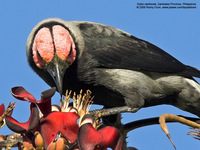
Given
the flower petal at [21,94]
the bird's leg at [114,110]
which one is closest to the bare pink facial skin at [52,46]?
the bird's leg at [114,110]

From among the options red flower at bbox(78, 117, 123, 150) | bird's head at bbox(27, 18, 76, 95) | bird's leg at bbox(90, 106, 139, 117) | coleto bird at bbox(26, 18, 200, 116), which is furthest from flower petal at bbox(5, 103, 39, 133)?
bird's leg at bbox(90, 106, 139, 117)

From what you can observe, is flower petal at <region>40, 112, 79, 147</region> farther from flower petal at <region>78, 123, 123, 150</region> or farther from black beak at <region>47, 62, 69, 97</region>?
black beak at <region>47, 62, 69, 97</region>

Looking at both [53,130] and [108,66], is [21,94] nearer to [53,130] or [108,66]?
[53,130]

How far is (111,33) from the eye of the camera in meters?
5.79

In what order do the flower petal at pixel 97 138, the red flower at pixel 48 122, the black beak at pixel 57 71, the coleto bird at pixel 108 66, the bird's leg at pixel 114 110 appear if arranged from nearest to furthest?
1. the flower petal at pixel 97 138
2. the red flower at pixel 48 122
3. the black beak at pixel 57 71
4. the coleto bird at pixel 108 66
5. the bird's leg at pixel 114 110

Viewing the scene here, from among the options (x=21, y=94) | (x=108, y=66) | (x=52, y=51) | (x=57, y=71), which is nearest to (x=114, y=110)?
(x=108, y=66)

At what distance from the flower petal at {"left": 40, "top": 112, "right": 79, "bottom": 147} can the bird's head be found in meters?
2.47

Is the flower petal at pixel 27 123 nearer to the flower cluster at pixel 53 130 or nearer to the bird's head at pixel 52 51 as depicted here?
the flower cluster at pixel 53 130

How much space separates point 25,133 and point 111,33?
139 inches

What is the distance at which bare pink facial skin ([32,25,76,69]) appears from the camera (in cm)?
504

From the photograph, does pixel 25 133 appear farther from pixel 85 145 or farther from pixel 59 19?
pixel 59 19

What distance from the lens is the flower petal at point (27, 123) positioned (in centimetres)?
231

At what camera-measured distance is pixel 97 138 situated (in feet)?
7.50

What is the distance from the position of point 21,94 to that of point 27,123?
0.17 m
